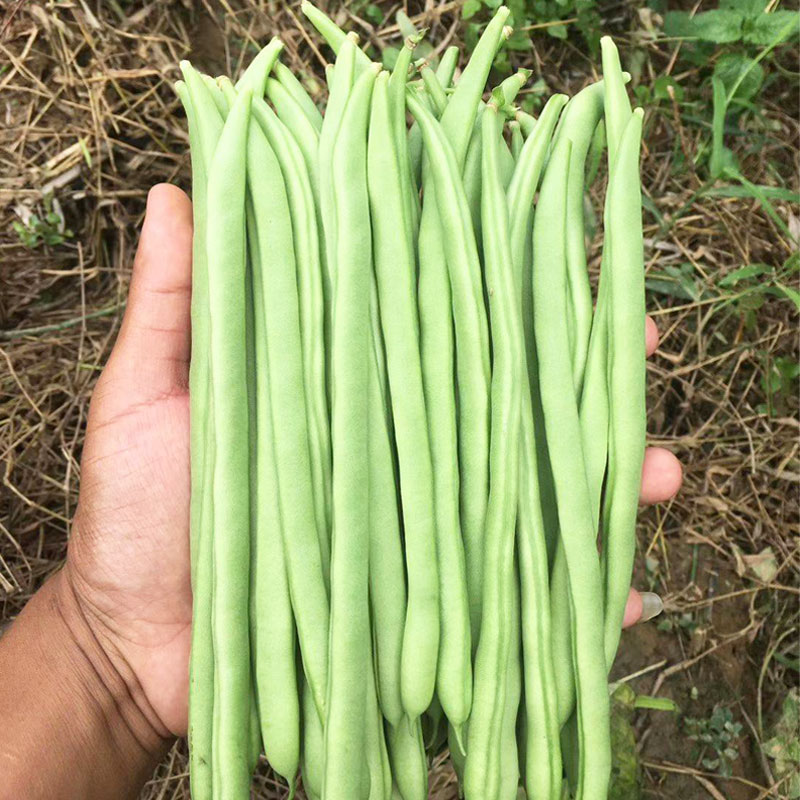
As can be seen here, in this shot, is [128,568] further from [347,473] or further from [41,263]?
[41,263]

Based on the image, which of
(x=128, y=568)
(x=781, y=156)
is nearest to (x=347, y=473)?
(x=128, y=568)

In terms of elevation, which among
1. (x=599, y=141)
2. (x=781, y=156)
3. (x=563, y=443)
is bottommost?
(x=781, y=156)

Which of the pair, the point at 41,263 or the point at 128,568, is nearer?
the point at 128,568

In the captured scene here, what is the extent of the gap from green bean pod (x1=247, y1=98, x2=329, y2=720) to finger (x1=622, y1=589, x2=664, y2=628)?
0.75m

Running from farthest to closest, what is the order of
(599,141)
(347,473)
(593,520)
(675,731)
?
(675,731)
(599,141)
(593,520)
(347,473)

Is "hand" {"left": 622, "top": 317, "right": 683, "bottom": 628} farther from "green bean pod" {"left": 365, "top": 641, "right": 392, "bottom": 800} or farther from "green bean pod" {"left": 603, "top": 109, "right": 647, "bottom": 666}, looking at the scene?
"green bean pod" {"left": 365, "top": 641, "right": 392, "bottom": 800}

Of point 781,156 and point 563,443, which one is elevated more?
point 563,443

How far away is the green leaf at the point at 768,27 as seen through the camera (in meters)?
2.04

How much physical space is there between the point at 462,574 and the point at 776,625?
1.39 metres

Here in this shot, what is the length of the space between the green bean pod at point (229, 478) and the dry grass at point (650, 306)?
0.94 meters

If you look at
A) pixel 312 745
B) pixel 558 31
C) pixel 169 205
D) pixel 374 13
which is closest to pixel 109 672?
pixel 312 745

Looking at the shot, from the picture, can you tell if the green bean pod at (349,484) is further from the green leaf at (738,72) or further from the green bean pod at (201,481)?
the green leaf at (738,72)

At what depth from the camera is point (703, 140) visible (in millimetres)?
2373

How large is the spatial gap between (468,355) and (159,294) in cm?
67
